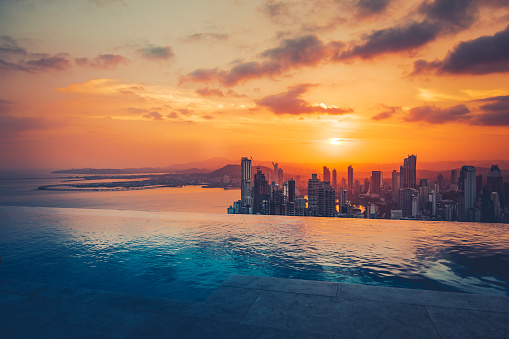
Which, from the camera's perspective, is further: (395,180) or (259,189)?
(395,180)

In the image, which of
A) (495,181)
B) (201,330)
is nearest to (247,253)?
(201,330)

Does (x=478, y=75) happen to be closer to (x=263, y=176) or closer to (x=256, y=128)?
(x=256, y=128)

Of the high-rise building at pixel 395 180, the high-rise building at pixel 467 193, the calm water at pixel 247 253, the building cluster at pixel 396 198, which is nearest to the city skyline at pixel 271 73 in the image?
the high-rise building at pixel 467 193

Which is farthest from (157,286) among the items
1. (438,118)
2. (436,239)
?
(438,118)

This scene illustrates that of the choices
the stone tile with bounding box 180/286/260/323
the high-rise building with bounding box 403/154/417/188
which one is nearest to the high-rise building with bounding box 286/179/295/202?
the high-rise building with bounding box 403/154/417/188

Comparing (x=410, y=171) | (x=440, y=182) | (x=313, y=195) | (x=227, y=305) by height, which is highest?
(x=410, y=171)

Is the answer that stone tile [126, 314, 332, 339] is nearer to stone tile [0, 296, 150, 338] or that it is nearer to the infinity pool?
stone tile [0, 296, 150, 338]

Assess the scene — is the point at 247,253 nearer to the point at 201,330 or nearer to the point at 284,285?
the point at 284,285
